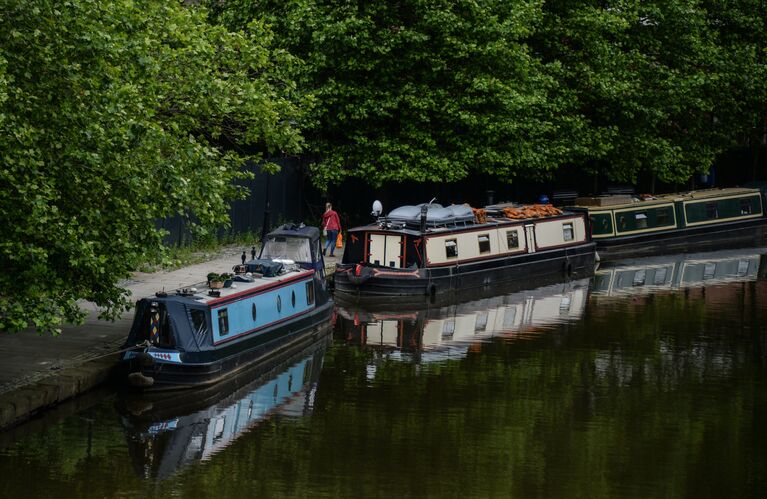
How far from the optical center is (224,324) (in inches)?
816

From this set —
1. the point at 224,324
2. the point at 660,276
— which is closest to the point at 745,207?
the point at 660,276

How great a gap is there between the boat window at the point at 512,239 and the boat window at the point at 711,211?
1440cm

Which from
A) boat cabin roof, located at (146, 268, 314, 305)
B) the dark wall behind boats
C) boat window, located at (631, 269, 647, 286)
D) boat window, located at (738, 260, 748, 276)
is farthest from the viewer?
the dark wall behind boats

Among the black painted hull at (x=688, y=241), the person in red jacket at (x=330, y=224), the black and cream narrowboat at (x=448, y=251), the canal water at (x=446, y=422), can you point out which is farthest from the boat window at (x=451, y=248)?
the black painted hull at (x=688, y=241)

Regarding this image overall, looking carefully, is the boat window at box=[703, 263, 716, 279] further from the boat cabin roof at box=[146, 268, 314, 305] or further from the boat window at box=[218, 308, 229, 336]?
the boat window at box=[218, 308, 229, 336]

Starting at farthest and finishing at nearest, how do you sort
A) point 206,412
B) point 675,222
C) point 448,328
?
point 675,222 < point 448,328 < point 206,412

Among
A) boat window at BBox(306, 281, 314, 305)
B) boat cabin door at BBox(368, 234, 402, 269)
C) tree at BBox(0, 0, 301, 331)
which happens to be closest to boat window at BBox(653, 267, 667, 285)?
boat cabin door at BBox(368, 234, 402, 269)

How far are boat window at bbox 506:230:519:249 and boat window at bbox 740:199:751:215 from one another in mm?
16761

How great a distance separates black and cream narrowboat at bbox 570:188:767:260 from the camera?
42.1 metres

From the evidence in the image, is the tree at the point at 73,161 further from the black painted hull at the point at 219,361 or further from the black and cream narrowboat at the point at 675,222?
the black and cream narrowboat at the point at 675,222

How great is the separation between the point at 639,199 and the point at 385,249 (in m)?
16.6

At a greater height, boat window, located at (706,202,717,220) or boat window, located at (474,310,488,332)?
boat window, located at (706,202,717,220)

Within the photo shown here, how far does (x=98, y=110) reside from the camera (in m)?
16.3

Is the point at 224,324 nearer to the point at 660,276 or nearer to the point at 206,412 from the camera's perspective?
the point at 206,412
